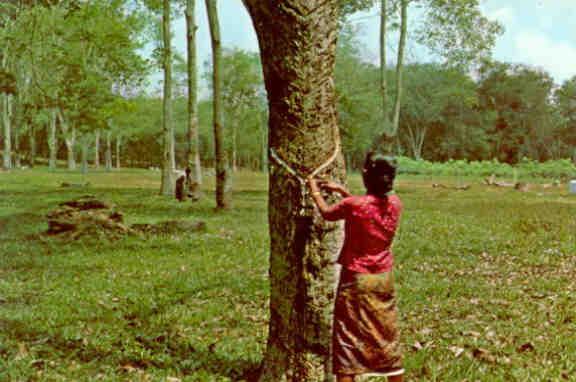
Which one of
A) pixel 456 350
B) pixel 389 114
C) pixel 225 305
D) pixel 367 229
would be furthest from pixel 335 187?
pixel 389 114

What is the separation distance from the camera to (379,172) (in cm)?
514

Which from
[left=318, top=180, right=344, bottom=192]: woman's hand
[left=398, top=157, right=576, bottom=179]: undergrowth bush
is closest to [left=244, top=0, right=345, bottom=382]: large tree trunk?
[left=318, top=180, right=344, bottom=192]: woman's hand

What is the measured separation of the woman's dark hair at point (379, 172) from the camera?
5117 mm

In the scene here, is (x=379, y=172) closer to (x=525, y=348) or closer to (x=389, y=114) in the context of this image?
(x=525, y=348)

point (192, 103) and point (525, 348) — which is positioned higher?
point (192, 103)

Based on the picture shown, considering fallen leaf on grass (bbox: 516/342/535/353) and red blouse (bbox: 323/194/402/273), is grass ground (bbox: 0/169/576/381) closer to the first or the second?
fallen leaf on grass (bbox: 516/342/535/353)

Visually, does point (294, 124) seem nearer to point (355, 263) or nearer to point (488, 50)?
point (355, 263)

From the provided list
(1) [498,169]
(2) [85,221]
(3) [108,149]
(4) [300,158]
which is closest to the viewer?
(4) [300,158]

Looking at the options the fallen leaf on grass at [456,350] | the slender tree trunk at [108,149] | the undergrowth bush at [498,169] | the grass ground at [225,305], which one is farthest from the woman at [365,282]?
the slender tree trunk at [108,149]

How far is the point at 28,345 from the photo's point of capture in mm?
8203

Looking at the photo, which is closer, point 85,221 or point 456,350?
point 456,350

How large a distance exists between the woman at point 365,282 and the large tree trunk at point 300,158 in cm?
49

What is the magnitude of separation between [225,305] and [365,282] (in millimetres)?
5635

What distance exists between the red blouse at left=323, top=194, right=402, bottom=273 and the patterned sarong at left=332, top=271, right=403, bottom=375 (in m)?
0.11
